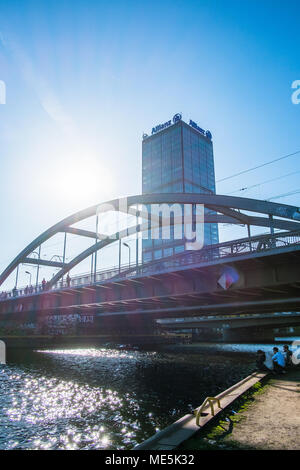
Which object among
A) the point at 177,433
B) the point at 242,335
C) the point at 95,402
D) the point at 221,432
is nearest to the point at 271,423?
the point at 221,432

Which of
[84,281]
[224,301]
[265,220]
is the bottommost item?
[224,301]

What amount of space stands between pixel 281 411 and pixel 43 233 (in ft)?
217

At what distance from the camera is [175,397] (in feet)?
58.3

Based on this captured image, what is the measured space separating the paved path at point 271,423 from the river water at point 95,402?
3958 millimetres

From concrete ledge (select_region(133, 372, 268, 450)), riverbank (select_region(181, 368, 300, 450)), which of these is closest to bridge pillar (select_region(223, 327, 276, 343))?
riverbank (select_region(181, 368, 300, 450))

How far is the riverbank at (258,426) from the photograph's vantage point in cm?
743

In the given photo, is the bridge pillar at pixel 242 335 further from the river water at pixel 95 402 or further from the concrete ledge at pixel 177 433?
the concrete ledge at pixel 177 433

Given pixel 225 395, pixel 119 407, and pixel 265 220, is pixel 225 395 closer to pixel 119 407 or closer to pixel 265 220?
pixel 119 407

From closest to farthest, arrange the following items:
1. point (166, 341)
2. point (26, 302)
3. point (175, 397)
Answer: point (175, 397) → point (26, 302) → point (166, 341)

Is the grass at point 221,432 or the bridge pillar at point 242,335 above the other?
the grass at point 221,432

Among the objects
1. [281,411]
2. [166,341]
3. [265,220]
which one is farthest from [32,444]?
[166,341]

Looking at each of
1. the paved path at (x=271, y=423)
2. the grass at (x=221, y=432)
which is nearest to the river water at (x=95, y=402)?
the grass at (x=221, y=432)
